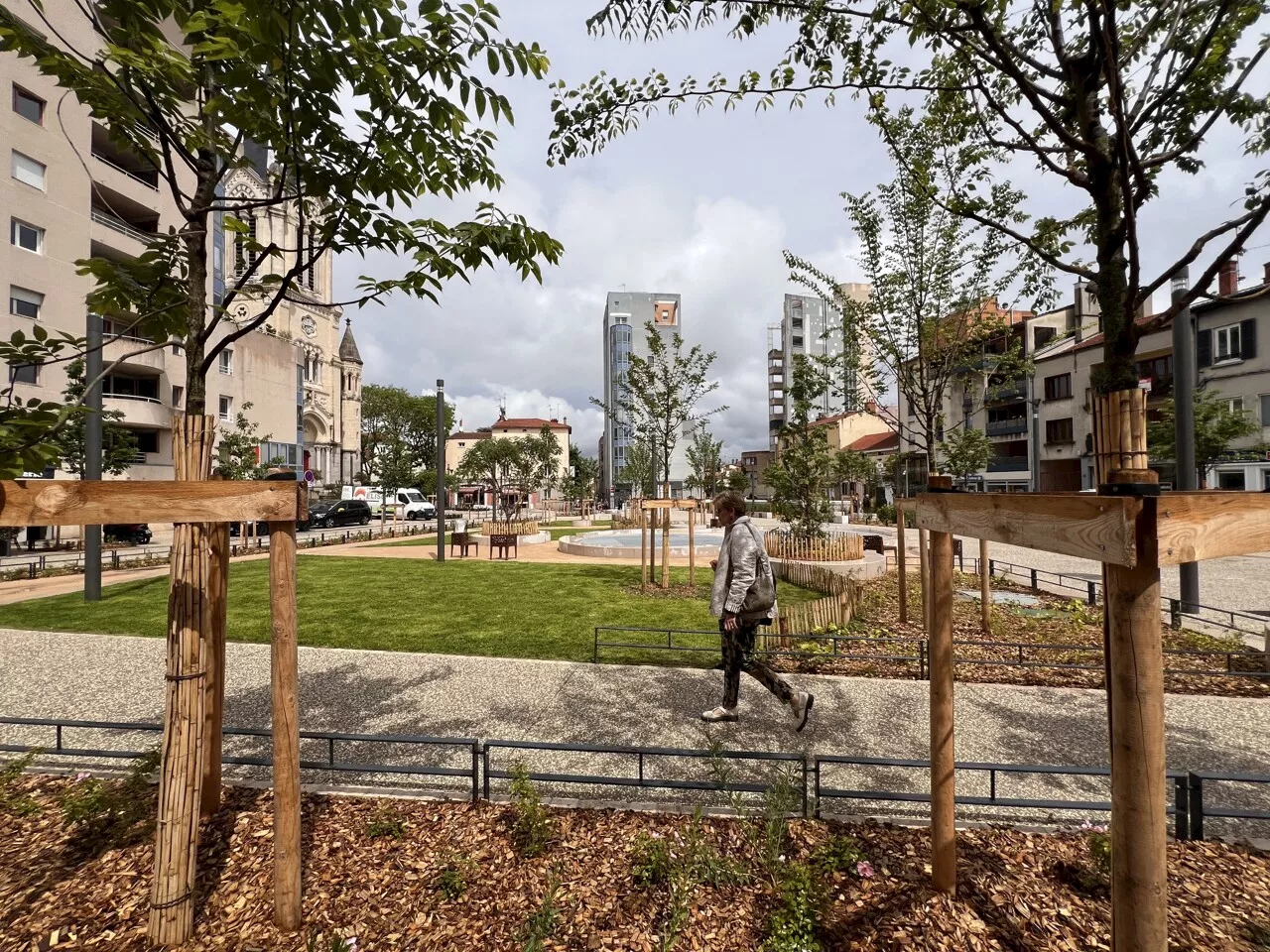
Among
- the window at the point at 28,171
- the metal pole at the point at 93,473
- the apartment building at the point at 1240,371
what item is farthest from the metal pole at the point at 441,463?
the apartment building at the point at 1240,371

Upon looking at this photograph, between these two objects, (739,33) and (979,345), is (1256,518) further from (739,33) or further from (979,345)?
(979,345)

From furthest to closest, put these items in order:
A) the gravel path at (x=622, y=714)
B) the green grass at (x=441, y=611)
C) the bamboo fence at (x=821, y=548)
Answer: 1. the bamboo fence at (x=821, y=548)
2. the green grass at (x=441, y=611)
3. the gravel path at (x=622, y=714)

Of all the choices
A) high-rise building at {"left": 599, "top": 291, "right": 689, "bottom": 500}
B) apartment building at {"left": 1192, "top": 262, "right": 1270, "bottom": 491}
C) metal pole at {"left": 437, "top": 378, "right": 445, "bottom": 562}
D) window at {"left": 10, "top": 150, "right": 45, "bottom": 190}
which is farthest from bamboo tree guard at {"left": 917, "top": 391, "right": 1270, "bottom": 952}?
high-rise building at {"left": 599, "top": 291, "right": 689, "bottom": 500}

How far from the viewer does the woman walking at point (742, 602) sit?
5027mm

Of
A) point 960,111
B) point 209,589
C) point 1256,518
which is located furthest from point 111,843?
point 960,111

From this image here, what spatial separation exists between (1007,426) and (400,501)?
47698 mm

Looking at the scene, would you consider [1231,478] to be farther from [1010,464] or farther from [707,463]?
[707,463]

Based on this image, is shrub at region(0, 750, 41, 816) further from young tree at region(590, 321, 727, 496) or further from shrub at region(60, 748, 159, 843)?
young tree at region(590, 321, 727, 496)

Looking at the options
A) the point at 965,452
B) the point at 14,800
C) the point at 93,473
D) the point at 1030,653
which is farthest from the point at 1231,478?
the point at 93,473

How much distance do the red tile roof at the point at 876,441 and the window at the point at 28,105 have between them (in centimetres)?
5448

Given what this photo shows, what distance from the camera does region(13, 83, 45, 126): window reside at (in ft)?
73.0

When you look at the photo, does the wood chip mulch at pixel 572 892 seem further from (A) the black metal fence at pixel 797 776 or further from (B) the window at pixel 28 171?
(B) the window at pixel 28 171

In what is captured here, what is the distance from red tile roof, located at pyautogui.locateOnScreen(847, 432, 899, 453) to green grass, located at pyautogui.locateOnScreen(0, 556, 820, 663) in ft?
149

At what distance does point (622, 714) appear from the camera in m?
5.46
